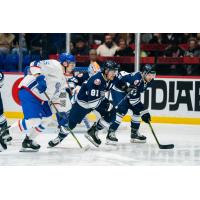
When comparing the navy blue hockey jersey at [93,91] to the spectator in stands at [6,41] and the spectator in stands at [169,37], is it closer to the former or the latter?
the spectator in stands at [169,37]

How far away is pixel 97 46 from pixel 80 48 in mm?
280

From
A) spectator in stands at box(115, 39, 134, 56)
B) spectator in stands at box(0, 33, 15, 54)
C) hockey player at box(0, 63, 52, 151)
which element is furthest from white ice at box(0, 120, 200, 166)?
spectator in stands at box(0, 33, 15, 54)

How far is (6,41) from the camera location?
11.6 meters

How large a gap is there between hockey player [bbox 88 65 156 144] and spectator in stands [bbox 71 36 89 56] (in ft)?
7.89

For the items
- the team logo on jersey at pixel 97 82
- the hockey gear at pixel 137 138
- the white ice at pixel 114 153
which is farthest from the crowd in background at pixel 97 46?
the team logo on jersey at pixel 97 82

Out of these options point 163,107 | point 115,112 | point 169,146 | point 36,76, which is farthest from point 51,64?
point 163,107

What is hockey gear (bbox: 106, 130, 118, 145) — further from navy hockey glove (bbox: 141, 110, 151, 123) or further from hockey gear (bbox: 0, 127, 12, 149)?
hockey gear (bbox: 0, 127, 12, 149)

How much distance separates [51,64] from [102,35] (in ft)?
10.9

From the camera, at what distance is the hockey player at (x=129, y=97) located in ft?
29.3

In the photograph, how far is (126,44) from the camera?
1150 centimetres

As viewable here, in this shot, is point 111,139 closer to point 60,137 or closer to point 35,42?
point 60,137

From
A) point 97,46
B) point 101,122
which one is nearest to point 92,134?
point 101,122

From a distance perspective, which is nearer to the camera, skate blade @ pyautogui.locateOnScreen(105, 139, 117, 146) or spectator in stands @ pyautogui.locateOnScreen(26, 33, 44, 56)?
skate blade @ pyautogui.locateOnScreen(105, 139, 117, 146)

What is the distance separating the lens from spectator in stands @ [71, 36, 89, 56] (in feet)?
38.1
